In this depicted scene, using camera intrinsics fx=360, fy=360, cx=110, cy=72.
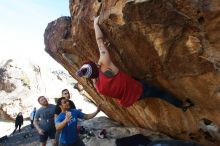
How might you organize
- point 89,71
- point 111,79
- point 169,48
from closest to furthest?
point 169,48 < point 111,79 < point 89,71

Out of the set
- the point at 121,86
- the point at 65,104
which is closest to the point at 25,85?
the point at 65,104

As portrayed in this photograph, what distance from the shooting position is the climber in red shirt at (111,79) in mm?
6031

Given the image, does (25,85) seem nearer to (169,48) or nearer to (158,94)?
(158,94)

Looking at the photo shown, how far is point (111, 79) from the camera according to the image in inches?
236

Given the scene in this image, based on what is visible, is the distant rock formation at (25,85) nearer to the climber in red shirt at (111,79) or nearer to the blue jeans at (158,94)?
the blue jeans at (158,94)

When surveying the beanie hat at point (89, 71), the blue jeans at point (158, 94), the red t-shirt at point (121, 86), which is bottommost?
the blue jeans at point (158, 94)

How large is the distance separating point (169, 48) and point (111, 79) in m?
1.11

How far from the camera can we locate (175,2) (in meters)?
5.01

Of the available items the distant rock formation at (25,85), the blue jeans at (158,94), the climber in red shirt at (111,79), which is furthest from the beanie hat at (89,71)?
the distant rock formation at (25,85)

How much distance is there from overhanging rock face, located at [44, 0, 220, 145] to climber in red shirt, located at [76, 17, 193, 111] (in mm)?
199

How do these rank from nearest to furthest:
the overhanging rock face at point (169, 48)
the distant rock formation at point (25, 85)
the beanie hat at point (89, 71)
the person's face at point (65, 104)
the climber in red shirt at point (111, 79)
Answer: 1. the overhanging rock face at point (169, 48)
2. the climber in red shirt at point (111, 79)
3. the beanie hat at point (89, 71)
4. the person's face at point (65, 104)
5. the distant rock formation at point (25, 85)

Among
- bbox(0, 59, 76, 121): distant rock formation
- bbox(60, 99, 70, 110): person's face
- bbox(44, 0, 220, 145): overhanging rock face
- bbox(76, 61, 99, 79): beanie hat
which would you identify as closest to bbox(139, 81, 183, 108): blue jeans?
bbox(44, 0, 220, 145): overhanging rock face

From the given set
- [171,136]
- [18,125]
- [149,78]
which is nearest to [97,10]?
[149,78]

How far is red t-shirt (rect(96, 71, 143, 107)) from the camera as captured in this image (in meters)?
6.04
